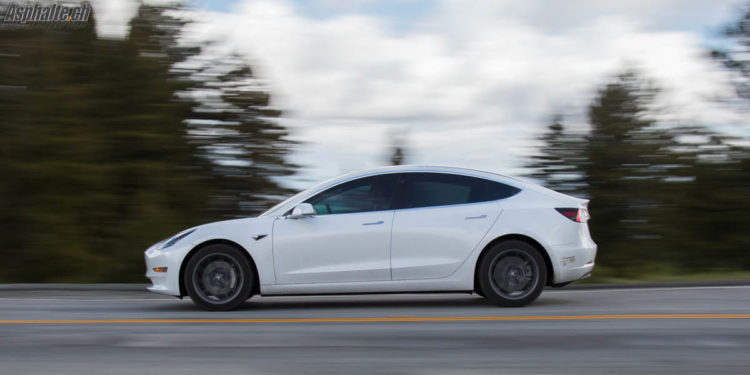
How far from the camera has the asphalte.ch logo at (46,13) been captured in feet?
48.5

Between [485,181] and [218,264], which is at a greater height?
[485,181]

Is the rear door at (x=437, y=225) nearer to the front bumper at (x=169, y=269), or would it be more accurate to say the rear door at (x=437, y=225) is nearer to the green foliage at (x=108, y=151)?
the front bumper at (x=169, y=269)

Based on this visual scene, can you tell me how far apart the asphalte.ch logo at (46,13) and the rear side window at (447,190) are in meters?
8.61

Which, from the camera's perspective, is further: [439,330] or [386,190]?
[386,190]

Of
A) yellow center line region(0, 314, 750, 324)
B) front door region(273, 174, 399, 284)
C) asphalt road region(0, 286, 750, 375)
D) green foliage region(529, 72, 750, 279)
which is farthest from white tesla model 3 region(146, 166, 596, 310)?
green foliage region(529, 72, 750, 279)

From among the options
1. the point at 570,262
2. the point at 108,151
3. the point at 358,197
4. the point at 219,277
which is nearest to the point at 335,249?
the point at 358,197

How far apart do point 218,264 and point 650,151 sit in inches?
372

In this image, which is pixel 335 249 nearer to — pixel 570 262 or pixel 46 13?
pixel 570 262

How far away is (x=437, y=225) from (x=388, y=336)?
185 cm

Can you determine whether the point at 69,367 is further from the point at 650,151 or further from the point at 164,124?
the point at 650,151

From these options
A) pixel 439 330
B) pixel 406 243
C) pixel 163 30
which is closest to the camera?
pixel 439 330

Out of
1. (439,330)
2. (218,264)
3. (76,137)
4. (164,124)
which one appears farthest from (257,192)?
(439,330)

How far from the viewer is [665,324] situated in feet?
24.8

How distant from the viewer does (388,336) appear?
706cm
